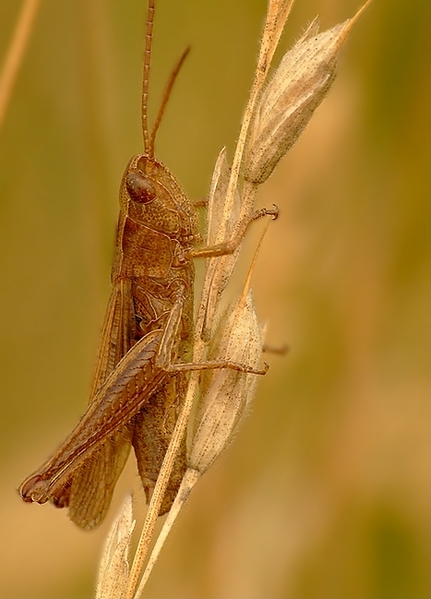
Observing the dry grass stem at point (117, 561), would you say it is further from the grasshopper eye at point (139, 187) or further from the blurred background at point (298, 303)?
the blurred background at point (298, 303)

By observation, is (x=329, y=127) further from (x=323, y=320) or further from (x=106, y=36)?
(x=106, y=36)

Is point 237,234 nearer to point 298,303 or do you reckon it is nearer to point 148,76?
point 148,76

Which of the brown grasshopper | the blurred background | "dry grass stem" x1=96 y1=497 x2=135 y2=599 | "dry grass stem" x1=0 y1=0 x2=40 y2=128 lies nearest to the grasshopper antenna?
the brown grasshopper

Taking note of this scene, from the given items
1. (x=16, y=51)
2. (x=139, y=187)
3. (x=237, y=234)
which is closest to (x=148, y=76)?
(x=139, y=187)

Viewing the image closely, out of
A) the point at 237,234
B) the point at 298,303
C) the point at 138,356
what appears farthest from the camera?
the point at 298,303

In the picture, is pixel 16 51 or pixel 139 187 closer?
pixel 139 187

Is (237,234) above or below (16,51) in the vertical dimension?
below

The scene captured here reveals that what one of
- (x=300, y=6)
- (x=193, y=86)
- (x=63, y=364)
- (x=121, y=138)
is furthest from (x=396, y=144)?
(x=63, y=364)

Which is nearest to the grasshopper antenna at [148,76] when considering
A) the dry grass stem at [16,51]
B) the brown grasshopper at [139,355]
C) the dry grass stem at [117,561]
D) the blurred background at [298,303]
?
the brown grasshopper at [139,355]
